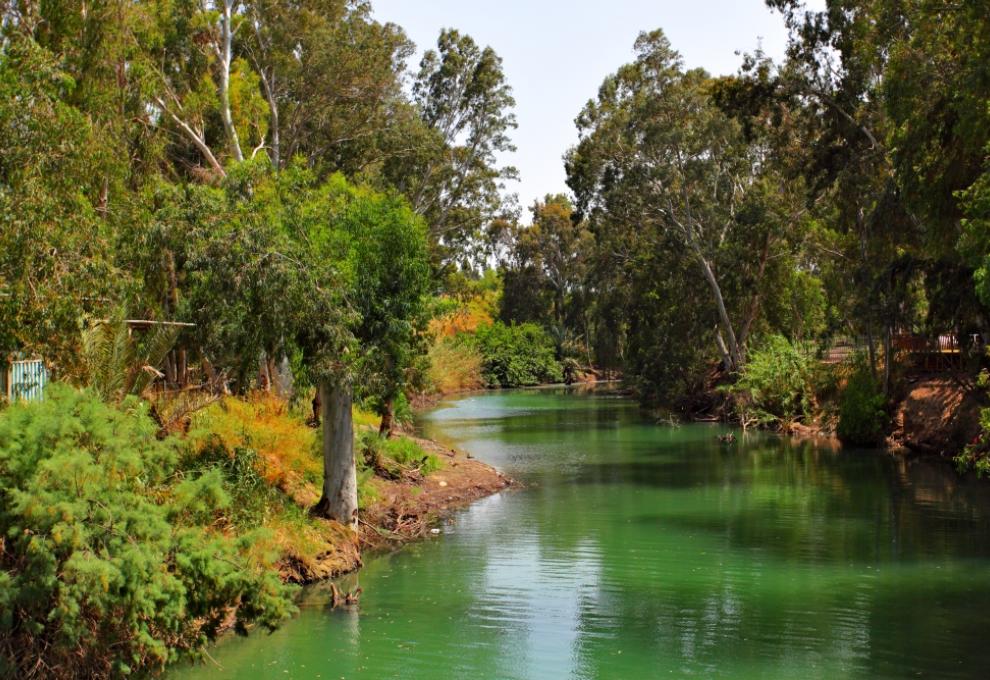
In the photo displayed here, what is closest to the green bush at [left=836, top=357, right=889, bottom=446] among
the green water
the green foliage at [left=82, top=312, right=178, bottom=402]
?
the green water

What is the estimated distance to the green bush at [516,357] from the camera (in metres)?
78.0

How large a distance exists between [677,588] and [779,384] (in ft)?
88.9

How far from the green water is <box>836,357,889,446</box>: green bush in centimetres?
553

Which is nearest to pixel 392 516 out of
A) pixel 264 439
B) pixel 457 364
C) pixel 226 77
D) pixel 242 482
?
pixel 264 439

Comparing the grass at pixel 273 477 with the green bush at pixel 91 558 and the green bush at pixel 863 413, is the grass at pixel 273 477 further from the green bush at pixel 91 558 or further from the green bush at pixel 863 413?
the green bush at pixel 863 413

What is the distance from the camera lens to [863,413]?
35.2 meters

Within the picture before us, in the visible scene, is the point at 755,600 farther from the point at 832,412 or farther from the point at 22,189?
the point at 832,412

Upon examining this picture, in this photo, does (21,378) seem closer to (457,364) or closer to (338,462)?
(338,462)

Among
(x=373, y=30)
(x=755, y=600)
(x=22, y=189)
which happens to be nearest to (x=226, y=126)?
(x=373, y=30)

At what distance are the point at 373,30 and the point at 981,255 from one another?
23656 mm

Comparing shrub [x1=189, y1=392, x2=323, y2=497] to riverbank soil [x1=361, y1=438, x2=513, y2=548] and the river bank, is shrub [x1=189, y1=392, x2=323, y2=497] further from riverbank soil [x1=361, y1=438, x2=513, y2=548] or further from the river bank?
the river bank

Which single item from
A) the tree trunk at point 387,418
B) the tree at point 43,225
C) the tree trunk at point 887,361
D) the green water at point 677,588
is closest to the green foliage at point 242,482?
the green water at point 677,588

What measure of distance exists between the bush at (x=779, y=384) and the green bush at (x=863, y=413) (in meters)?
4.50

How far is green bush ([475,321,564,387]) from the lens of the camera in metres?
78.0
